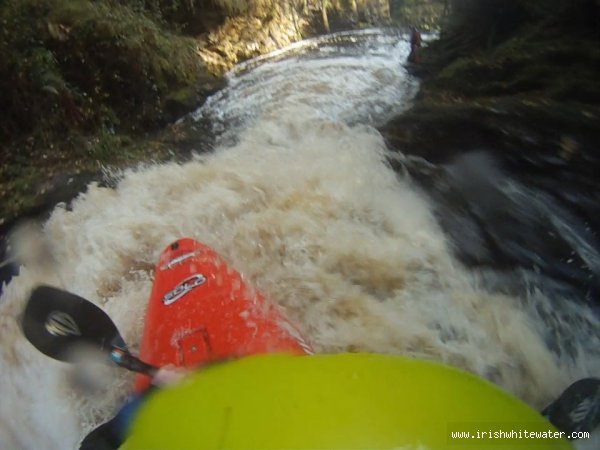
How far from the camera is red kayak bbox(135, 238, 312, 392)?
1.34 metres

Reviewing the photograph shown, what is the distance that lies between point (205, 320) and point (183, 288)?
23 cm

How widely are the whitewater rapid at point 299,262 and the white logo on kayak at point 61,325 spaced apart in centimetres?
59

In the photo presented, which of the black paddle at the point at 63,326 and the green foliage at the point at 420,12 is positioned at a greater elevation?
the green foliage at the point at 420,12

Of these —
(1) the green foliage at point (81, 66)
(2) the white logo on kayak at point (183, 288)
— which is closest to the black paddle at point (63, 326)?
(2) the white logo on kayak at point (183, 288)

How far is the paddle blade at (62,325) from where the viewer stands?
114cm

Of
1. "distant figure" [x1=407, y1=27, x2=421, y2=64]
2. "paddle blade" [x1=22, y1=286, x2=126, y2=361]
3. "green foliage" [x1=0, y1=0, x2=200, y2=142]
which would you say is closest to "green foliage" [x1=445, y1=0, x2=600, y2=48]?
"distant figure" [x1=407, y1=27, x2=421, y2=64]

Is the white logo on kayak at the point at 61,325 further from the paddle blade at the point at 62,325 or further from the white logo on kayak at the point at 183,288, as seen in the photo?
the white logo on kayak at the point at 183,288

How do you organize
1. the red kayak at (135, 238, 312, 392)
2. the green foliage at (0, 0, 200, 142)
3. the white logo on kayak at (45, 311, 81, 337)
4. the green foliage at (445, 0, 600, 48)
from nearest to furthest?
the white logo on kayak at (45, 311, 81, 337), the red kayak at (135, 238, 312, 392), the green foliage at (445, 0, 600, 48), the green foliage at (0, 0, 200, 142)

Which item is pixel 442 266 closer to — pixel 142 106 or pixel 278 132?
pixel 278 132

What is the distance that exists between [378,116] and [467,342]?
2.50 m

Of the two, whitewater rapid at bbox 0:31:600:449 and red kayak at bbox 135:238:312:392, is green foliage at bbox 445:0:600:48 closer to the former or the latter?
whitewater rapid at bbox 0:31:600:449

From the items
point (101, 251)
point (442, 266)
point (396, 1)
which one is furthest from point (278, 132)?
point (396, 1)

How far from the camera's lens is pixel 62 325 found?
1.14 meters

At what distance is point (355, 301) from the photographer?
1849 millimetres
